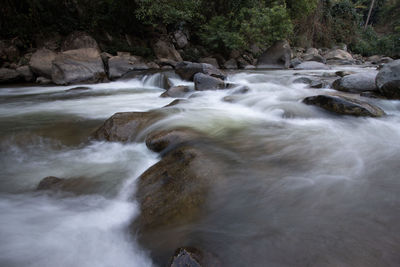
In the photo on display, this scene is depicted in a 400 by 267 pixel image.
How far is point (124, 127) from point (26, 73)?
8.17 metres

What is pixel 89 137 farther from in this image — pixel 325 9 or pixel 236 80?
pixel 325 9

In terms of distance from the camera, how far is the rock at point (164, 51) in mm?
12898

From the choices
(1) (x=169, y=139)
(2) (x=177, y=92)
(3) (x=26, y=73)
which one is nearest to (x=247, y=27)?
(2) (x=177, y=92)

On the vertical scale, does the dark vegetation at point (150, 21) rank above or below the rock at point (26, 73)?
above

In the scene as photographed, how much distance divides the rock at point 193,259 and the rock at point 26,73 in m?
10.7

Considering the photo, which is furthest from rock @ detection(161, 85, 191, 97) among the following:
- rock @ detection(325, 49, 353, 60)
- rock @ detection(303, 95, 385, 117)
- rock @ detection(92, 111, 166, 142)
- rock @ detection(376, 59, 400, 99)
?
rock @ detection(325, 49, 353, 60)

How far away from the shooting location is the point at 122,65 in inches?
404

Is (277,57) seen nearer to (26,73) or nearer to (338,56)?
(338,56)

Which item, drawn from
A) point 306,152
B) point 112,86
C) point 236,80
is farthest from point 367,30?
point 306,152

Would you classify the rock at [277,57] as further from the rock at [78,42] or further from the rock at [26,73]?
the rock at [26,73]

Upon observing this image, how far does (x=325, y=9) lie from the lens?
21.6m

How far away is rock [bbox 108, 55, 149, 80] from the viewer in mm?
9875

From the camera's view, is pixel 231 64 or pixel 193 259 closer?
pixel 193 259

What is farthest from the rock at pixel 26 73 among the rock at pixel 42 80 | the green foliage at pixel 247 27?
the green foliage at pixel 247 27
